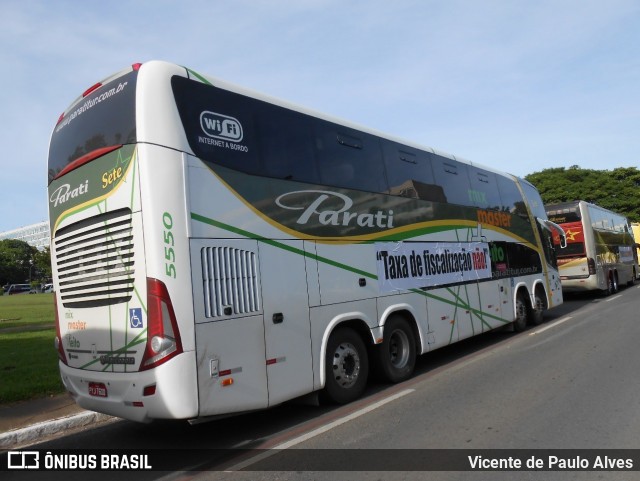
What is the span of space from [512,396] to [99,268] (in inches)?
201

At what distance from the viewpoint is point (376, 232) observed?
7145mm

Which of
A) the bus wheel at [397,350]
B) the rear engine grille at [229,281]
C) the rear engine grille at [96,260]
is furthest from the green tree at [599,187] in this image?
the rear engine grille at [96,260]

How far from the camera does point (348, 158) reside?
6879 millimetres

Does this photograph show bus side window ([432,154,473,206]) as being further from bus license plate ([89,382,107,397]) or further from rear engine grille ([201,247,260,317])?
bus license plate ([89,382,107,397])

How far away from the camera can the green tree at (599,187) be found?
5053 centimetres

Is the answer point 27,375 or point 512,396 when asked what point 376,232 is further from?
point 27,375

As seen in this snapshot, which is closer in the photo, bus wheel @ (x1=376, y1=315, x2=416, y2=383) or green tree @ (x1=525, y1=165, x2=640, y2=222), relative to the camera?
bus wheel @ (x1=376, y1=315, x2=416, y2=383)

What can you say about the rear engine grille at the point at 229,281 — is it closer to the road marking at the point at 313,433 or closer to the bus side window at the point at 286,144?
the bus side window at the point at 286,144

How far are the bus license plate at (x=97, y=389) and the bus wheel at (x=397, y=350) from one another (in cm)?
362

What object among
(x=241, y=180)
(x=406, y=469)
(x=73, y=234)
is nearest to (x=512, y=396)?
(x=406, y=469)

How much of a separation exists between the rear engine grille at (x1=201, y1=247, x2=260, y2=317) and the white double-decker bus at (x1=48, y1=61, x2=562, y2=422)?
0.05ft

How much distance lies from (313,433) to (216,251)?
2.18m

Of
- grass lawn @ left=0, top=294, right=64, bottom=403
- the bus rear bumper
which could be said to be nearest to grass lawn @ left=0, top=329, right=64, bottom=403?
grass lawn @ left=0, top=294, right=64, bottom=403

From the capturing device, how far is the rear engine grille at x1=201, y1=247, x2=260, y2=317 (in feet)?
15.7
